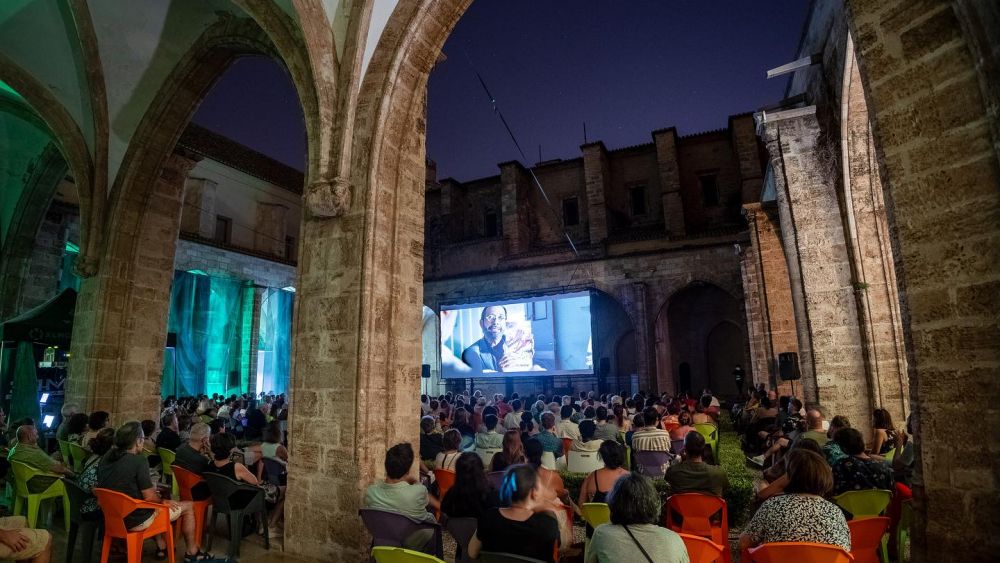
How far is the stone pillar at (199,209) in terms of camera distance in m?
18.0

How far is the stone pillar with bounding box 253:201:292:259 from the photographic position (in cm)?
2106

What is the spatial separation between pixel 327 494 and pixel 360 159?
302 cm

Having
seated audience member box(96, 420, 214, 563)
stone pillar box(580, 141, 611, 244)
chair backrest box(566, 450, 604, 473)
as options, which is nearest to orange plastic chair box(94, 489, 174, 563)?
seated audience member box(96, 420, 214, 563)

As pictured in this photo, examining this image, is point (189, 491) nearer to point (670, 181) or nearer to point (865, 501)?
point (865, 501)

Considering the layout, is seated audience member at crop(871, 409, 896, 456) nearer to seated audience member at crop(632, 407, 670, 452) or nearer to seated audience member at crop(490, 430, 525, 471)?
seated audience member at crop(632, 407, 670, 452)

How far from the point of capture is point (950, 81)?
2.26 meters

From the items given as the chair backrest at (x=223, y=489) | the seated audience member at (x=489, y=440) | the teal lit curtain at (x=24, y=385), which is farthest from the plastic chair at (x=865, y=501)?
the teal lit curtain at (x=24, y=385)

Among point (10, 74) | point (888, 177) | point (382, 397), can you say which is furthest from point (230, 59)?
point (888, 177)

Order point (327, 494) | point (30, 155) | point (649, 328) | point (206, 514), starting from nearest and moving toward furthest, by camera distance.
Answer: point (327, 494)
point (206, 514)
point (30, 155)
point (649, 328)

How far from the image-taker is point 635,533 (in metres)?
2.04

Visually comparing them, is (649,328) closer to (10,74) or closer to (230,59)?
(230,59)

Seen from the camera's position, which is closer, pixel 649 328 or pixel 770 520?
pixel 770 520

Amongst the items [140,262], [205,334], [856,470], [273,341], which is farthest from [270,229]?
[856,470]

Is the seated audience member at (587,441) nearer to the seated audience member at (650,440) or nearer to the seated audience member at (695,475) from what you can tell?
the seated audience member at (650,440)
